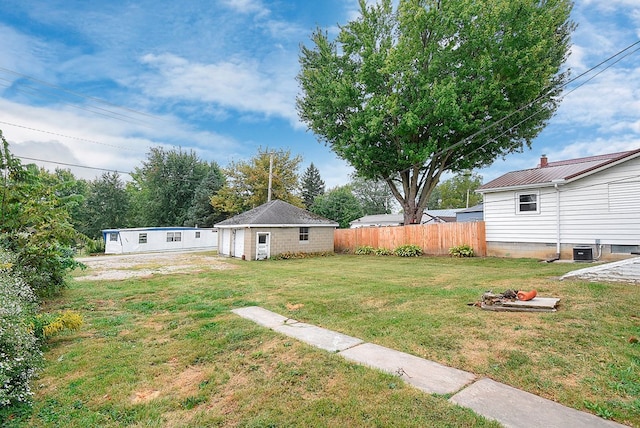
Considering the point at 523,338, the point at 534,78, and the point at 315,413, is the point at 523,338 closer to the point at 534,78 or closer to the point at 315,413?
the point at 315,413

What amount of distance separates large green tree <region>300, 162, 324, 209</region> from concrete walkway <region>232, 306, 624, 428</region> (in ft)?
114

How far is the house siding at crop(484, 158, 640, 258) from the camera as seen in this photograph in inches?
416

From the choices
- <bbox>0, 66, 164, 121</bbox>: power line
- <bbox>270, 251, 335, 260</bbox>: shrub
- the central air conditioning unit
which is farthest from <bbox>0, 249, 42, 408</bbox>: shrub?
<bbox>0, 66, 164, 121</bbox>: power line

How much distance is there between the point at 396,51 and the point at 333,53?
15.3ft

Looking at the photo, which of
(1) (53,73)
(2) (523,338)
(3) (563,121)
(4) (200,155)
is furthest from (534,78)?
(4) (200,155)

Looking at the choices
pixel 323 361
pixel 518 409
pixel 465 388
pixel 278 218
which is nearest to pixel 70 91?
pixel 278 218

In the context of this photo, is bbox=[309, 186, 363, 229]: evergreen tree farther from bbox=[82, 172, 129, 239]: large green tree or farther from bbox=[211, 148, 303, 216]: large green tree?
bbox=[82, 172, 129, 239]: large green tree

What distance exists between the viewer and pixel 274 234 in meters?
17.9

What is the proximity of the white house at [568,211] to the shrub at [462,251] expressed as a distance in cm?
87

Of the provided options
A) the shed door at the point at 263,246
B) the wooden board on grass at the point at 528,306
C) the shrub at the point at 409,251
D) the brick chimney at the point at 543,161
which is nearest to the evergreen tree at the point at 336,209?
the shed door at the point at 263,246

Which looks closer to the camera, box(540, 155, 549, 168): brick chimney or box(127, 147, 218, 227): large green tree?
box(540, 155, 549, 168): brick chimney

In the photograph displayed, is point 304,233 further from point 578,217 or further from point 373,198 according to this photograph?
point 373,198

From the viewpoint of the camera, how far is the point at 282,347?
3.88 metres

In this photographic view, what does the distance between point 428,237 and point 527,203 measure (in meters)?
4.68
